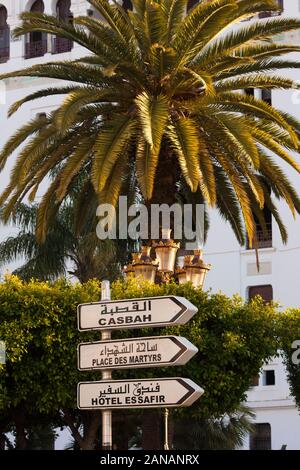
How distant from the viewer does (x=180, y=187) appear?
30.2 m

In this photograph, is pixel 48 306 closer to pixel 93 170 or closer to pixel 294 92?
pixel 93 170

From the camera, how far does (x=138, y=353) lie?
15953mm

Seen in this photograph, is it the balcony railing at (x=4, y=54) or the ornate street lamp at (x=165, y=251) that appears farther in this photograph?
the balcony railing at (x=4, y=54)

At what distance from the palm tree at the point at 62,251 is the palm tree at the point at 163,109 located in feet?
29.5

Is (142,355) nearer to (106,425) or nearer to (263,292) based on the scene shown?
(106,425)

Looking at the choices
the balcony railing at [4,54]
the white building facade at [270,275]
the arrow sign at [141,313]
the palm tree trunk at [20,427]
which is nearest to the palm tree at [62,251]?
the white building facade at [270,275]

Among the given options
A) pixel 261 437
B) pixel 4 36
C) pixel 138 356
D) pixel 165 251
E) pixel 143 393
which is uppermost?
pixel 4 36

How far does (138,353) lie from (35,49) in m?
39.4

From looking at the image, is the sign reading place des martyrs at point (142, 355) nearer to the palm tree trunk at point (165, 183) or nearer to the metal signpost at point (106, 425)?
the metal signpost at point (106, 425)

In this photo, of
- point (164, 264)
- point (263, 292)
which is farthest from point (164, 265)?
point (263, 292)

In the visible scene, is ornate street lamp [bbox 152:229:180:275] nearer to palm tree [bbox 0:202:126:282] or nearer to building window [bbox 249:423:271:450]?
palm tree [bbox 0:202:126:282]

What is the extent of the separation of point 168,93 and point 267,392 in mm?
22150

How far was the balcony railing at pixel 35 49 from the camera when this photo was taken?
177 feet

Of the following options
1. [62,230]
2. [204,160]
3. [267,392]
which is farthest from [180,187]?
[267,392]
